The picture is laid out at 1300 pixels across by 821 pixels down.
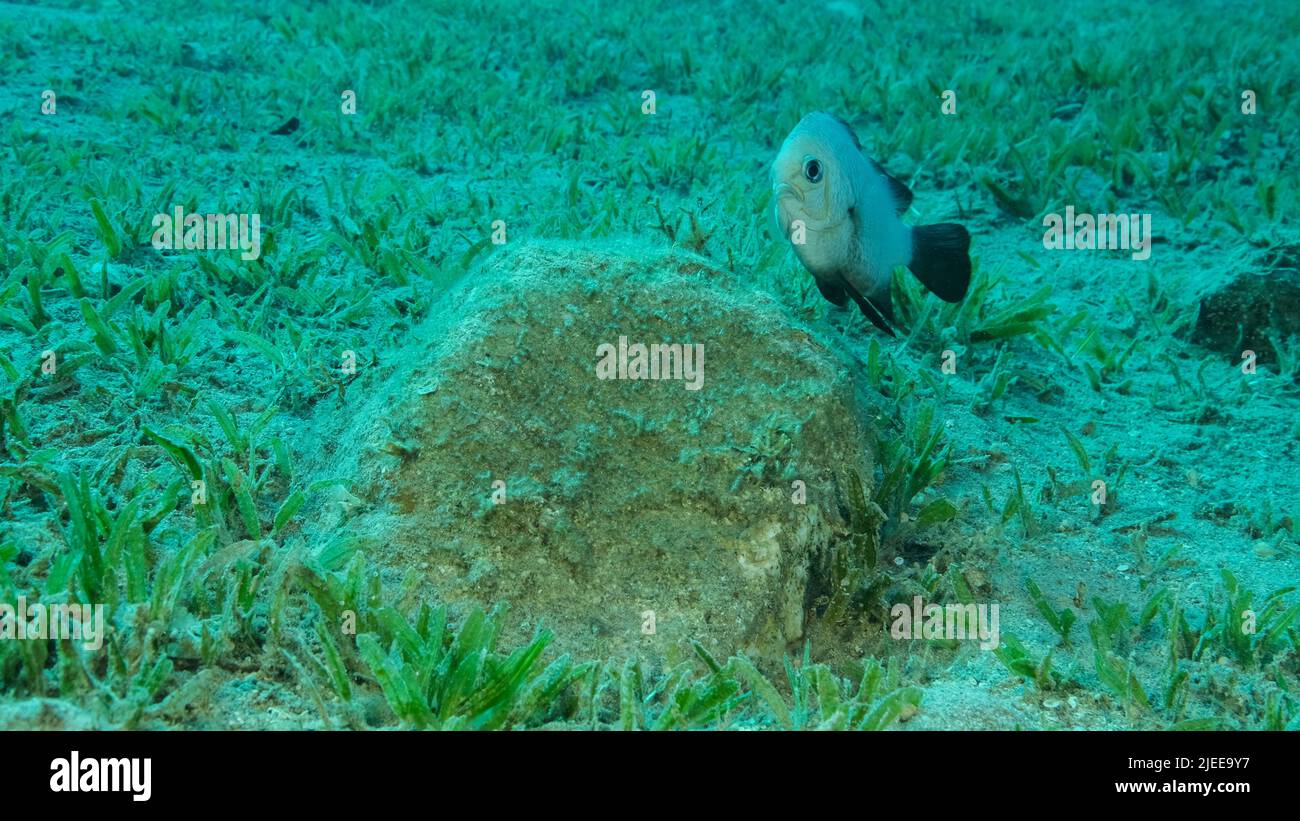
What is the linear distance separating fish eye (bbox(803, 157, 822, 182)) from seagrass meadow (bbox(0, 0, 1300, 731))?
0.52 meters

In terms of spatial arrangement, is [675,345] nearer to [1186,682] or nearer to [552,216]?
[1186,682]

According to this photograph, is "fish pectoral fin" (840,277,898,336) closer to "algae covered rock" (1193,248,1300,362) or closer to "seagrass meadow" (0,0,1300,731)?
"seagrass meadow" (0,0,1300,731)

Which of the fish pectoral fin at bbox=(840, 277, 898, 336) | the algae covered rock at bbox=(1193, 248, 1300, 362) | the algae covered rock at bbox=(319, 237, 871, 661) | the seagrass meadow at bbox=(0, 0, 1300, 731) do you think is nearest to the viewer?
the seagrass meadow at bbox=(0, 0, 1300, 731)

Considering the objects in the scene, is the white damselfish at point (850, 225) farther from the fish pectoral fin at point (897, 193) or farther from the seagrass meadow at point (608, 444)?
the seagrass meadow at point (608, 444)

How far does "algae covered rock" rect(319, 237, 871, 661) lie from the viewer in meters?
2.57

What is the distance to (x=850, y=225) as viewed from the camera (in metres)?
2.98

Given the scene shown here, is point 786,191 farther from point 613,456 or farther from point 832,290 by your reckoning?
point 613,456

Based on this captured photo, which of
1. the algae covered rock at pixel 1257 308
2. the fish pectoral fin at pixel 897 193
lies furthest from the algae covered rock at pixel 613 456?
the algae covered rock at pixel 1257 308

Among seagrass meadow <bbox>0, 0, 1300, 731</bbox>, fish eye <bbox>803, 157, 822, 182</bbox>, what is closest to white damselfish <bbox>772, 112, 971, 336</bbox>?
fish eye <bbox>803, 157, 822, 182</bbox>

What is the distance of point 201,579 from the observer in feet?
7.72

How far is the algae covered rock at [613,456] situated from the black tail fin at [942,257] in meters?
0.51

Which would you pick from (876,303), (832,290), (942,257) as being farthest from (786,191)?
(942,257)

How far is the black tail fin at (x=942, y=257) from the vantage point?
3.14 m
